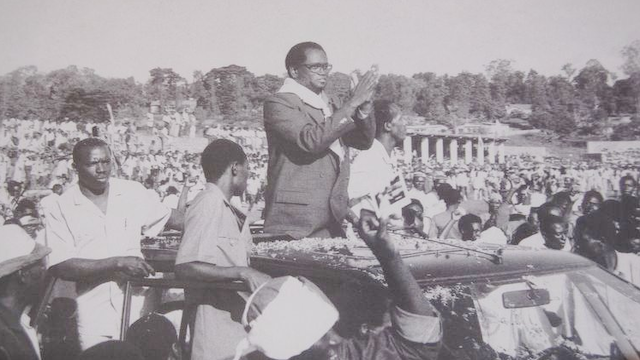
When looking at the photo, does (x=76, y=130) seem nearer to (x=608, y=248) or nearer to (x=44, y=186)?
(x=44, y=186)

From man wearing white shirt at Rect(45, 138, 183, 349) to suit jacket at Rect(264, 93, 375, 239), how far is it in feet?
1.95

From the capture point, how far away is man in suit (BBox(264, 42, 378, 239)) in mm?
2803

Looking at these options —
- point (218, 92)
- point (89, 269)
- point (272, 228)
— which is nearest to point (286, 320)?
point (89, 269)

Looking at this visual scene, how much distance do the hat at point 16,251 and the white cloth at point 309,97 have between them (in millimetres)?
1342

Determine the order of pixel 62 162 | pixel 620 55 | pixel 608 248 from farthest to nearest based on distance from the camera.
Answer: pixel 62 162 < pixel 620 55 < pixel 608 248

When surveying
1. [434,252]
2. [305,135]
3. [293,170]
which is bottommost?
[434,252]

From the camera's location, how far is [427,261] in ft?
6.78

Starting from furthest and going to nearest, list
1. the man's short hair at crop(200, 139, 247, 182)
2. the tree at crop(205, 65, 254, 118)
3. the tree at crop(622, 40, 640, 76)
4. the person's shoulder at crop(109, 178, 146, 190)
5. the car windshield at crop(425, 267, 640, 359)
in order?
the tree at crop(205, 65, 254, 118), the tree at crop(622, 40, 640, 76), the person's shoulder at crop(109, 178, 146, 190), the man's short hair at crop(200, 139, 247, 182), the car windshield at crop(425, 267, 640, 359)

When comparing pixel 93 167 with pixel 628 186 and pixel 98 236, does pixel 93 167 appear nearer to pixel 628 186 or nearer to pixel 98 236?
pixel 98 236

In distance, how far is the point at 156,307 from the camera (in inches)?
113

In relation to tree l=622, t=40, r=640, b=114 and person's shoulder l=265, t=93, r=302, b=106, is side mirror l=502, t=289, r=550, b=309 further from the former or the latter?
tree l=622, t=40, r=640, b=114

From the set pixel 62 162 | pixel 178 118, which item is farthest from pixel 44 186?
pixel 178 118

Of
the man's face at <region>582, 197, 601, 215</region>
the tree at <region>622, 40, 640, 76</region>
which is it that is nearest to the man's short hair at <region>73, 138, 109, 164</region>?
the tree at <region>622, 40, 640, 76</region>

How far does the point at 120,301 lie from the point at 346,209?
1.19 metres
